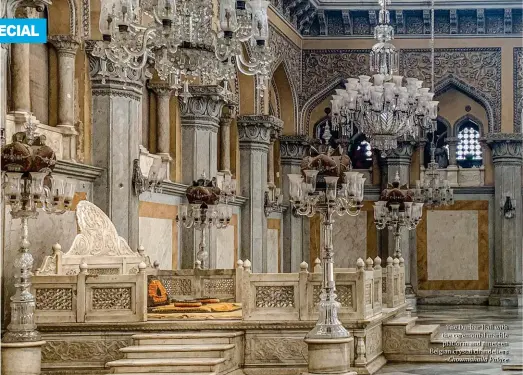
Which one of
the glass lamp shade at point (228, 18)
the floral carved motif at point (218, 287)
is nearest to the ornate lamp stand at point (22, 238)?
the glass lamp shade at point (228, 18)

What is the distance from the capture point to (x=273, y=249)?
73.3 ft

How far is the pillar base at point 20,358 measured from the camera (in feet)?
32.7

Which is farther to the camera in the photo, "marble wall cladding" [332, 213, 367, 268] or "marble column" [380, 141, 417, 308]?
Answer: "marble wall cladding" [332, 213, 367, 268]

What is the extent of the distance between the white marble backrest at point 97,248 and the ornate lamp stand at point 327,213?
198 cm

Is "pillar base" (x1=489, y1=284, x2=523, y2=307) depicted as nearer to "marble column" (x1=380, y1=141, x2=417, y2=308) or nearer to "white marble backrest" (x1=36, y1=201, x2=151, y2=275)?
"marble column" (x1=380, y1=141, x2=417, y2=308)

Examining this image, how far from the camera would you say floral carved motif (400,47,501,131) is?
23.4 metres

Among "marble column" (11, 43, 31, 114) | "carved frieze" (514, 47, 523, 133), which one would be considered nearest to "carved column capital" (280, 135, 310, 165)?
"carved frieze" (514, 47, 523, 133)

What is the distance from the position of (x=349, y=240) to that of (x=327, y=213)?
13.0m

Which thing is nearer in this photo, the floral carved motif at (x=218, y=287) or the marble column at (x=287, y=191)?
the floral carved motif at (x=218, y=287)

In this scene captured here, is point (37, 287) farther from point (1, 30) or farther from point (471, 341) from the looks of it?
point (471, 341)

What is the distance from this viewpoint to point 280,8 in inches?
845

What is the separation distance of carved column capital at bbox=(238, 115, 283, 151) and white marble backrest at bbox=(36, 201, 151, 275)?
741 centimetres

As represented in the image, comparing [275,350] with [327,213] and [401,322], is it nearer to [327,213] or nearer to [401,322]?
[327,213]

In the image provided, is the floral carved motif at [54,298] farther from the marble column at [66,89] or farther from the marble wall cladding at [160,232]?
the marble wall cladding at [160,232]
